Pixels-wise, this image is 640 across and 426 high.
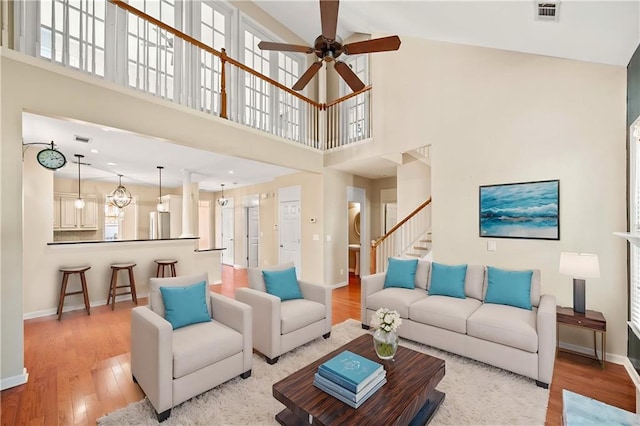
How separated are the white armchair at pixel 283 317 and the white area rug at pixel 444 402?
20cm

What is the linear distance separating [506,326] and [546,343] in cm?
30

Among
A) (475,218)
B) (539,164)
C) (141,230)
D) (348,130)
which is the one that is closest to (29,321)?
(141,230)

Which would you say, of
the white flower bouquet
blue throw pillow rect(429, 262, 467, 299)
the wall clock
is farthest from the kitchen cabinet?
blue throw pillow rect(429, 262, 467, 299)

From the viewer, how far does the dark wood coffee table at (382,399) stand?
159 cm

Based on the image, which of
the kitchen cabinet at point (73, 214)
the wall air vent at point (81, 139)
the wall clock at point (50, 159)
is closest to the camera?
the wall clock at point (50, 159)

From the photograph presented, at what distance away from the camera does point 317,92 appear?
22.5ft

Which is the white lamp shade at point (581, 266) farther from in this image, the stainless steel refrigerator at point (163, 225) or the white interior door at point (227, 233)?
the stainless steel refrigerator at point (163, 225)

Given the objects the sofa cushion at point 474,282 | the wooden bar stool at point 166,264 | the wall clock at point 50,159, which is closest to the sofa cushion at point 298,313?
the sofa cushion at point 474,282

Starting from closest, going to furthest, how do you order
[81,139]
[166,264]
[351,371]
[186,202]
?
[351,371] < [81,139] < [166,264] < [186,202]

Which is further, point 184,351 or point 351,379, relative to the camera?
point 184,351

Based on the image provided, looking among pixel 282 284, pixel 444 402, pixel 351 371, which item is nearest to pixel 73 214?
pixel 282 284

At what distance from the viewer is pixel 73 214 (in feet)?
24.0

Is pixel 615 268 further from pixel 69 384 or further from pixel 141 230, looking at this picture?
pixel 141 230

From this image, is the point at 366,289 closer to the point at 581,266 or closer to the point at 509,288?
the point at 509,288
